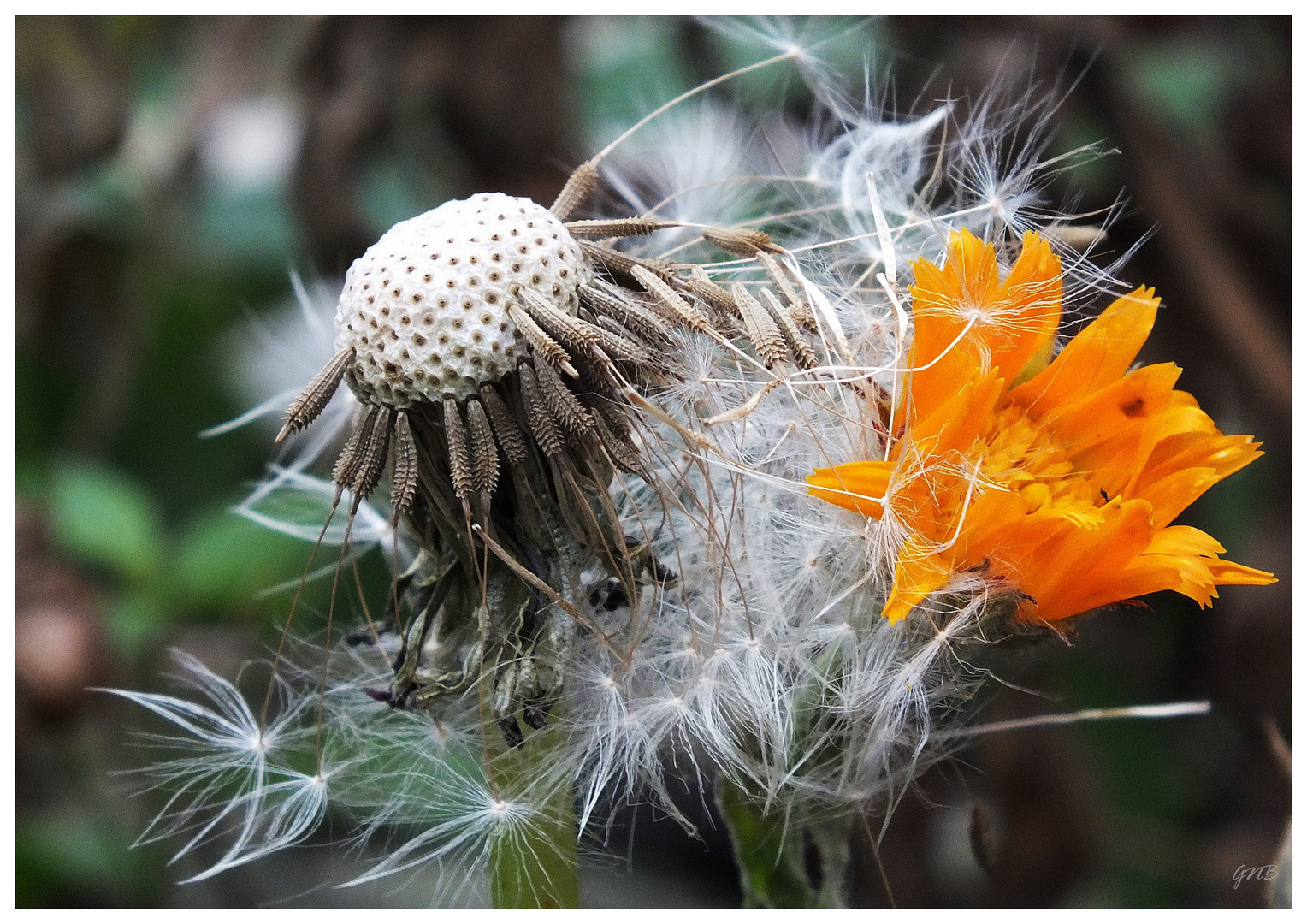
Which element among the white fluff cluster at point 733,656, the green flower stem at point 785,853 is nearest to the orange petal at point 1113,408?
the white fluff cluster at point 733,656

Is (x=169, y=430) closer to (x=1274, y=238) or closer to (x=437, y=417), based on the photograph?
(x=437, y=417)

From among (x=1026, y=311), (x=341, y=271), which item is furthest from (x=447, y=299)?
(x=341, y=271)

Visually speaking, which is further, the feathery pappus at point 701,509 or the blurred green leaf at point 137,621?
the blurred green leaf at point 137,621

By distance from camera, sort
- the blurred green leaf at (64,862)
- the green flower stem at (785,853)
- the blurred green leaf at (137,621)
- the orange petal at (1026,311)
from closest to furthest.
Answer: the orange petal at (1026,311) → the green flower stem at (785,853) → the blurred green leaf at (64,862) → the blurred green leaf at (137,621)

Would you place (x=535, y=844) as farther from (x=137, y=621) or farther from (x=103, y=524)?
(x=103, y=524)

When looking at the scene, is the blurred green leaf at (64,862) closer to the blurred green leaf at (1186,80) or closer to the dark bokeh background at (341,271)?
the dark bokeh background at (341,271)

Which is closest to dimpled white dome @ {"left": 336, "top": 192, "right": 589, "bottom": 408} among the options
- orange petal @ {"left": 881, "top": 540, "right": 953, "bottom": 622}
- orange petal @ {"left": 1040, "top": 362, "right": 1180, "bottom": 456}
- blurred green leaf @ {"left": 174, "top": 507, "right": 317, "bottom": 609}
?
orange petal @ {"left": 881, "top": 540, "right": 953, "bottom": 622}

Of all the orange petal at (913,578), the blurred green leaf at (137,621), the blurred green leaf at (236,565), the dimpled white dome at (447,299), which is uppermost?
the dimpled white dome at (447,299)

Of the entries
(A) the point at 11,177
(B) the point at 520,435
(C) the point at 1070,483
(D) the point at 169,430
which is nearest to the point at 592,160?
(B) the point at 520,435
